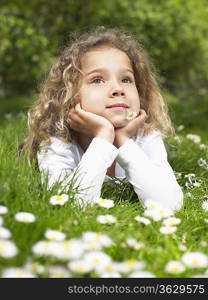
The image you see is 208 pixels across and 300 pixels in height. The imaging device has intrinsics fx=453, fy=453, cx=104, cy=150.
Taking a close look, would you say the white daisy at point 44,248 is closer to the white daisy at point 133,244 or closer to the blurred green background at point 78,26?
the white daisy at point 133,244

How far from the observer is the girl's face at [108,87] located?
265 centimetres

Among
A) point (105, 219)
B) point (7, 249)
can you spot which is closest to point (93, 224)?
point (105, 219)

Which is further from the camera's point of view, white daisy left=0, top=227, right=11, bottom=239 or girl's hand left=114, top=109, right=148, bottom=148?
girl's hand left=114, top=109, right=148, bottom=148

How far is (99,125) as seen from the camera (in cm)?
260

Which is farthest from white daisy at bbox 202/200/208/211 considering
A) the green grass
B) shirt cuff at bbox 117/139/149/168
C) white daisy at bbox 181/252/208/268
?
white daisy at bbox 181/252/208/268

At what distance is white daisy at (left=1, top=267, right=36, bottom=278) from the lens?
138 centimetres

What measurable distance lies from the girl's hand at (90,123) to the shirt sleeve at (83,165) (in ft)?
0.24

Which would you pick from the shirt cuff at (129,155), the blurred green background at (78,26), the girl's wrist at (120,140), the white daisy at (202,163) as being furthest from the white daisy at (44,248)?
the blurred green background at (78,26)

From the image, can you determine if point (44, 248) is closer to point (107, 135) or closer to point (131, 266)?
point (131, 266)

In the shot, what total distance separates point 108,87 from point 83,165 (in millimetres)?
510

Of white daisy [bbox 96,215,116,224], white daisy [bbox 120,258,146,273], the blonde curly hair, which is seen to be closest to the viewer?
white daisy [bbox 120,258,146,273]

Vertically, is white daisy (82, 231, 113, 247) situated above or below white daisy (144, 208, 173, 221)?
below

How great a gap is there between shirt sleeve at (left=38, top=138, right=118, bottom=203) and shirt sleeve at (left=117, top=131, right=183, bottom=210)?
0.31 feet

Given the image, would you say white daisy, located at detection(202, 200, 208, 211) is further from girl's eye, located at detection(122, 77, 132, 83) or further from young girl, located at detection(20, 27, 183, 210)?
girl's eye, located at detection(122, 77, 132, 83)
